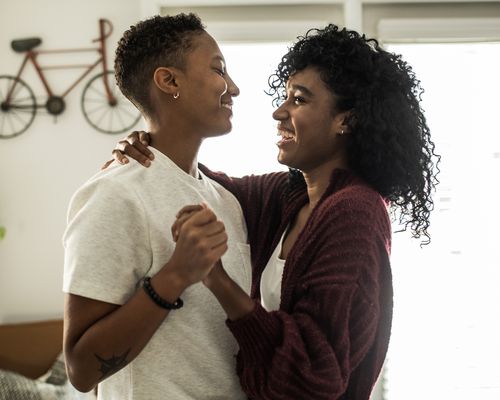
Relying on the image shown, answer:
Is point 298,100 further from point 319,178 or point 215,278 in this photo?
point 215,278

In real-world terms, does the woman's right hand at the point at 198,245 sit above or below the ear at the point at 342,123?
below

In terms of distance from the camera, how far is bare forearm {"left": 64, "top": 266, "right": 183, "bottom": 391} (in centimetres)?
93

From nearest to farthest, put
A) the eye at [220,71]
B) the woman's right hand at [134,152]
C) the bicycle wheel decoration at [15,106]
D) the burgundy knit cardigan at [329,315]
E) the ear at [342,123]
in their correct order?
the burgundy knit cardigan at [329,315]
the woman's right hand at [134,152]
the eye at [220,71]
the ear at [342,123]
the bicycle wheel decoration at [15,106]

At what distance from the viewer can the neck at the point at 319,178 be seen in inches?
55.0

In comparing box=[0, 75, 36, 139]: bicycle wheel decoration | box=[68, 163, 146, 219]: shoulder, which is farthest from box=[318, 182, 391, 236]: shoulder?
box=[0, 75, 36, 139]: bicycle wheel decoration

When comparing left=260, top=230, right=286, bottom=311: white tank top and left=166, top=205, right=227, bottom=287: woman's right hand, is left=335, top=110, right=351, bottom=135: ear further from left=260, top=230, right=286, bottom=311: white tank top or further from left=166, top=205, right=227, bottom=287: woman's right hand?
left=166, top=205, right=227, bottom=287: woman's right hand

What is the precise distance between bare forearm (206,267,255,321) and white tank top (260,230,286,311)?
1.01 ft

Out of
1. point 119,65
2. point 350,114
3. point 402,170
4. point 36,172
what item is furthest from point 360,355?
point 36,172

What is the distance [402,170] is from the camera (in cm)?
128

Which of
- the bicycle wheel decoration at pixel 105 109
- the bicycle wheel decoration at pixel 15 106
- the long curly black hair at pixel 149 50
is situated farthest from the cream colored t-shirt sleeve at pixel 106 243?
the bicycle wheel decoration at pixel 15 106

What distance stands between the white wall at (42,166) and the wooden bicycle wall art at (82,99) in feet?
0.12

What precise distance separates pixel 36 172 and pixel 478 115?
7.61 ft

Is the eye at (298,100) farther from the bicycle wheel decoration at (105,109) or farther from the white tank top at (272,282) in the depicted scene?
the bicycle wheel decoration at (105,109)

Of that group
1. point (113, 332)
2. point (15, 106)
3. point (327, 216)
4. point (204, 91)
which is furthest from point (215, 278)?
point (15, 106)
